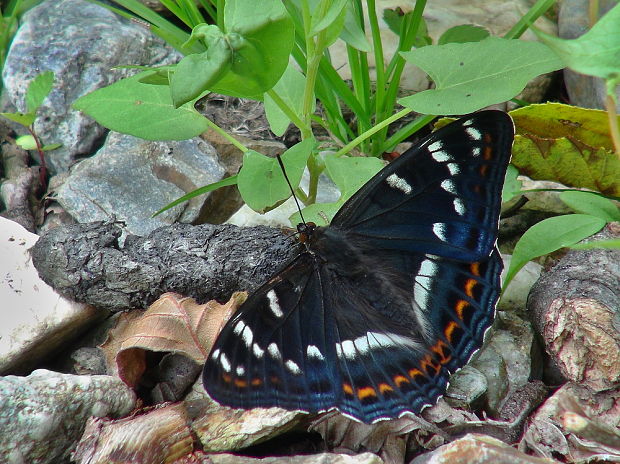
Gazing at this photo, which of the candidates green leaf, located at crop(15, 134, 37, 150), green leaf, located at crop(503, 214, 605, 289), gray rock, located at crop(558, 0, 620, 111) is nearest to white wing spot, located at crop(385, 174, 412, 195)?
green leaf, located at crop(503, 214, 605, 289)

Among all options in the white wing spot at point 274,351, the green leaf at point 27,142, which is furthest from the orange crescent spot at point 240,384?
the green leaf at point 27,142

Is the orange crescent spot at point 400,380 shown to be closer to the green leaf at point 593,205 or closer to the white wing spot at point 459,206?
the white wing spot at point 459,206

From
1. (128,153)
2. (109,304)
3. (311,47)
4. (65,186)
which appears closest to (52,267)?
(109,304)

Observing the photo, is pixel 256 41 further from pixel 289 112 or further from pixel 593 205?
pixel 593 205

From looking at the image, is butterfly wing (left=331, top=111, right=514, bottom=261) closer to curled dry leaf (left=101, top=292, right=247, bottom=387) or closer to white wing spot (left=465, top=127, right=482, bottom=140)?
white wing spot (left=465, top=127, right=482, bottom=140)

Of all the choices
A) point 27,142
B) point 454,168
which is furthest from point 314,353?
point 27,142

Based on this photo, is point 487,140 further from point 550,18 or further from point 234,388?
point 550,18
